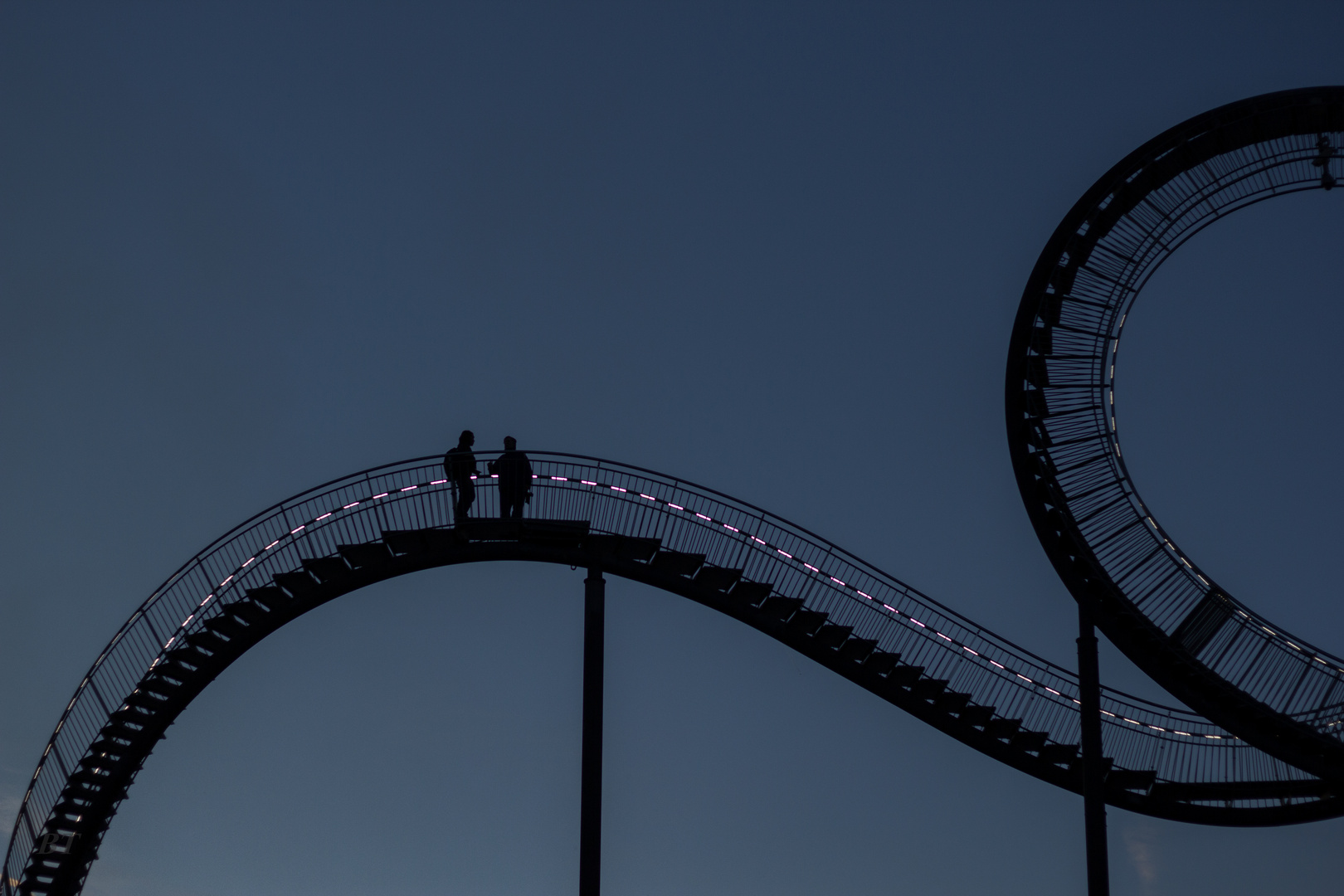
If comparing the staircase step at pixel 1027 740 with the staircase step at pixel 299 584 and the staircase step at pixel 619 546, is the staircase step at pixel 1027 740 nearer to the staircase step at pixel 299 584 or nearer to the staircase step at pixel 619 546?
the staircase step at pixel 619 546

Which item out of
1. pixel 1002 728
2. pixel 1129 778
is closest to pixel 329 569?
pixel 1002 728

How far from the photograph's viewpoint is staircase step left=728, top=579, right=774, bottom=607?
19.7 meters

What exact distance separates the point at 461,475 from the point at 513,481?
877 mm

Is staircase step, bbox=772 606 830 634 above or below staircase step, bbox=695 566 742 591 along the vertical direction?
below

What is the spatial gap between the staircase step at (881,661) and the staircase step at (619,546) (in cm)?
384

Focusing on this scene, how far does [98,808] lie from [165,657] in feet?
8.53

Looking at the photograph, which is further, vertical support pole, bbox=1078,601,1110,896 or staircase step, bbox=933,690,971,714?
staircase step, bbox=933,690,971,714

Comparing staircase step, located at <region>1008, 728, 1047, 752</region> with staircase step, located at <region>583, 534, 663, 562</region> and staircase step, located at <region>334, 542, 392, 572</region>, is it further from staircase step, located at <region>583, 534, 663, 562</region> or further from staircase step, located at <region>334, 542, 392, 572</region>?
staircase step, located at <region>334, 542, 392, 572</region>

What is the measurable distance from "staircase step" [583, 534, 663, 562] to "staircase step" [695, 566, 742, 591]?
2.72ft

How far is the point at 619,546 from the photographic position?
19875 millimetres

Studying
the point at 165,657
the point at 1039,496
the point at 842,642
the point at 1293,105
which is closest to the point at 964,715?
the point at 842,642

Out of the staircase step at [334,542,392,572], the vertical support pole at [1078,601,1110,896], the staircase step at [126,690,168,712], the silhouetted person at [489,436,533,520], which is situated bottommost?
the vertical support pole at [1078,601,1110,896]

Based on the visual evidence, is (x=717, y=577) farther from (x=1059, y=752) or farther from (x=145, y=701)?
→ (x=145, y=701)

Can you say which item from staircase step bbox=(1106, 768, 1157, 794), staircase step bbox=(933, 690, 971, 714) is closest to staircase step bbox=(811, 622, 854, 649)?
staircase step bbox=(933, 690, 971, 714)
